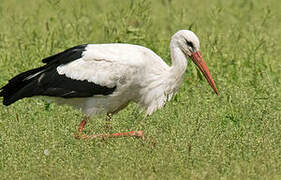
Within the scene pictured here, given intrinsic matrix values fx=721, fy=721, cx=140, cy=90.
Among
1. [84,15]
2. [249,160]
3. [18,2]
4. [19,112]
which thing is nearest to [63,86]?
[19,112]

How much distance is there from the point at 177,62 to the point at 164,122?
715mm

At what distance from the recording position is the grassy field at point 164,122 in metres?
6.04

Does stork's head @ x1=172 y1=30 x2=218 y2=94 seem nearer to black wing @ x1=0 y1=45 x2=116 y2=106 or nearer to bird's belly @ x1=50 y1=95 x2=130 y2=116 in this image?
bird's belly @ x1=50 y1=95 x2=130 y2=116

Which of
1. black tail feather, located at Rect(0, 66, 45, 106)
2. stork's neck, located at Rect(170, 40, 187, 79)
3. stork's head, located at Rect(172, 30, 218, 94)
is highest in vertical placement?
stork's head, located at Rect(172, 30, 218, 94)

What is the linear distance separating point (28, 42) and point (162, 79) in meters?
3.27

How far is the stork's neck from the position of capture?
24.4 ft

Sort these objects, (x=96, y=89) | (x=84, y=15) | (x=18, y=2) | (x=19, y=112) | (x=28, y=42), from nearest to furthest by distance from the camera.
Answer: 1. (x=96, y=89)
2. (x=19, y=112)
3. (x=28, y=42)
4. (x=84, y=15)
5. (x=18, y=2)

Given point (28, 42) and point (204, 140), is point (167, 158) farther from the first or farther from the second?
point (28, 42)

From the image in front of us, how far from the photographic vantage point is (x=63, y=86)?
7.46m

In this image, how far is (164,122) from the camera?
7.11 metres

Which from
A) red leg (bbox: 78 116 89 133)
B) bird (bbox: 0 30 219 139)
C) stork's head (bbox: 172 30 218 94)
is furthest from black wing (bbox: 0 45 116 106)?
stork's head (bbox: 172 30 218 94)

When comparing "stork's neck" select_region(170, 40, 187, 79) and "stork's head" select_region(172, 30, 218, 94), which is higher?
"stork's head" select_region(172, 30, 218, 94)

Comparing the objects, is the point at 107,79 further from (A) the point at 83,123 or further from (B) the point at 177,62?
(B) the point at 177,62

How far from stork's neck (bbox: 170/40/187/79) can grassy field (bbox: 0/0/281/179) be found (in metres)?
0.40
